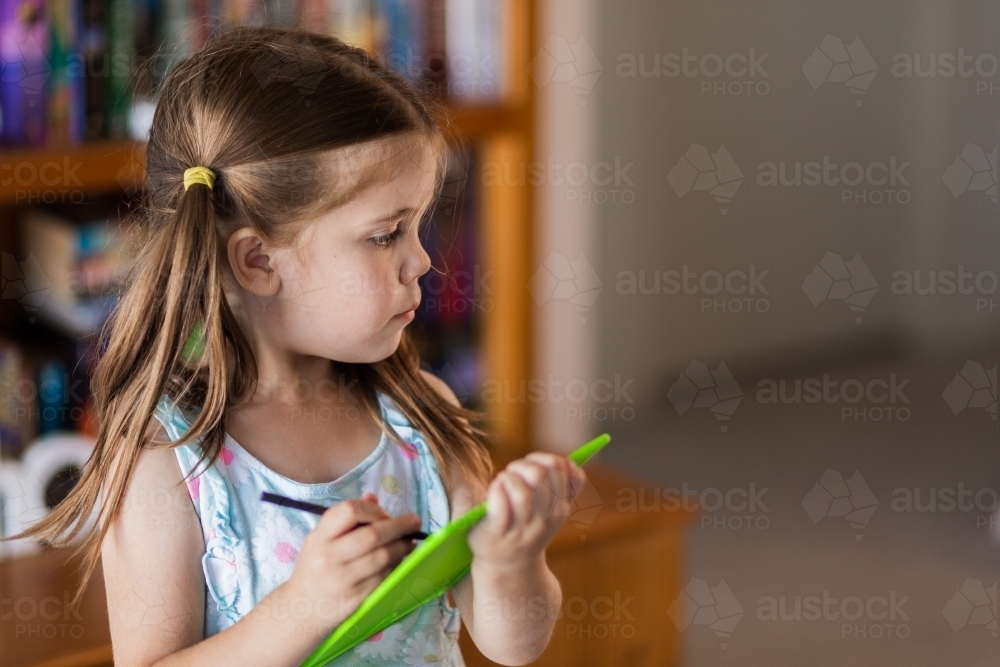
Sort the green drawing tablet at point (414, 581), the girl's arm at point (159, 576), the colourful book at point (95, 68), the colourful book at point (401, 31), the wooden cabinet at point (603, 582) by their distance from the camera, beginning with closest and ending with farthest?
1. the green drawing tablet at point (414, 581)
2. the girl's arm at point (159, 576)
3. the wooden cabinet at point (603, 582)
4. the colourful book at point (95, 68)
5. the colourful book at point (401, 31)

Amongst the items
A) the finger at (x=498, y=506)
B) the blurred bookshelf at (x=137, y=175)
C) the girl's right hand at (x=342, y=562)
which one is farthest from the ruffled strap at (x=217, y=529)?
the blurred bookshelf at (x=137, y=175)

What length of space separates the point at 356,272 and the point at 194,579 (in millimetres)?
254

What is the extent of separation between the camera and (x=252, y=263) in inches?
34.4

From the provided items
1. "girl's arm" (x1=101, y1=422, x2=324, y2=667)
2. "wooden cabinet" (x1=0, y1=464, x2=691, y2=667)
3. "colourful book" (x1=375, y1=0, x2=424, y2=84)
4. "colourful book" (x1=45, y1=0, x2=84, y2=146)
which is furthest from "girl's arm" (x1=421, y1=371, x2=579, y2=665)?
"colourful book" (x1=375, y1=0, x2=424, y2=84)

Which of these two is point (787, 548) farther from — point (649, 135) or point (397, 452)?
point (397, 452)

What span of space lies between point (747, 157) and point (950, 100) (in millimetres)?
708

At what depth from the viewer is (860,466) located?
8.46ft

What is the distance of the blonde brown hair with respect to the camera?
Answer: 2.76ft

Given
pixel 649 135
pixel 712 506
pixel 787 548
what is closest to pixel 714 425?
pixel 712 506

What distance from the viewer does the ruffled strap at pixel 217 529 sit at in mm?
853

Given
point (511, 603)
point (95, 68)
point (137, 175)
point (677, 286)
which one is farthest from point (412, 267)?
point (677, 286)

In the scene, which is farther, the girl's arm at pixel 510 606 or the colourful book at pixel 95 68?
the colourful book at pixel 95 68

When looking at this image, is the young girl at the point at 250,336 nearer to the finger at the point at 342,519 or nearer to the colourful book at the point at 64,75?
the finger at the point at 342,519

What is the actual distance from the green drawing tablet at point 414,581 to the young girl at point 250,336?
0.01 meters
